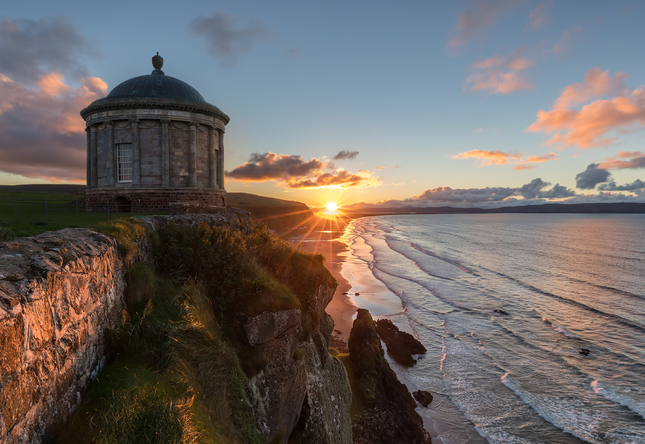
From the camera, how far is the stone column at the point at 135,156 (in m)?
23.4

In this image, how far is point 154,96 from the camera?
931 inches

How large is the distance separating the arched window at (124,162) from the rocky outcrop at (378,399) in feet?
64.3

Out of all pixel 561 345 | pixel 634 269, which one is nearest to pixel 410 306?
pixel 561 345

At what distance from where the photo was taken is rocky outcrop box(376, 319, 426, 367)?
1970 centimetres

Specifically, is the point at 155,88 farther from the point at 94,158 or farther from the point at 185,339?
the point at 185,339

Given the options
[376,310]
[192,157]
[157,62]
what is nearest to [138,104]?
[192,157]

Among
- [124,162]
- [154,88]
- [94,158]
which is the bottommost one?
[124,162]

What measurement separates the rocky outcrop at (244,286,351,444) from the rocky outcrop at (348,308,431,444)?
2.44 metres

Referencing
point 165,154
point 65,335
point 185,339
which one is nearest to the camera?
point 65,335

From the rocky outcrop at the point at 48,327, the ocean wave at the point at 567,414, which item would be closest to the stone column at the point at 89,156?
the rocky outcrop at the point at 48,327

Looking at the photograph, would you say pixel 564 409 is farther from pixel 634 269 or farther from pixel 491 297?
pixel 634 269

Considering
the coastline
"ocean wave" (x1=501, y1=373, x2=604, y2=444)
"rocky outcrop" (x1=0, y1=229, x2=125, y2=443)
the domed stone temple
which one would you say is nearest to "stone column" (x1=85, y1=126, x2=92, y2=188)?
the domed stone temple

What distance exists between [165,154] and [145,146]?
1.47m

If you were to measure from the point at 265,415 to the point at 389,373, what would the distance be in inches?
398
